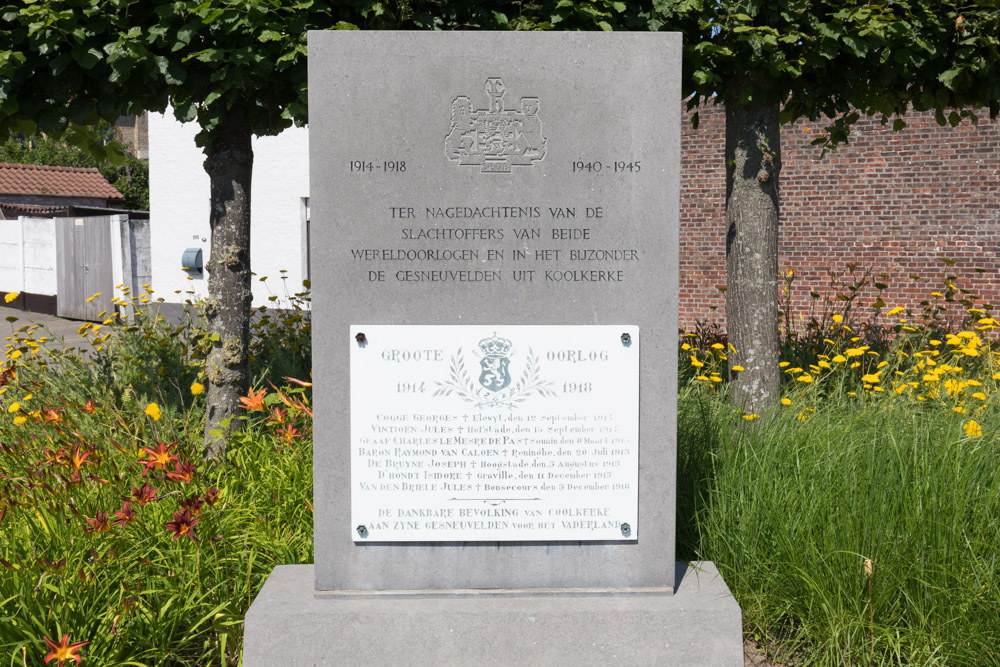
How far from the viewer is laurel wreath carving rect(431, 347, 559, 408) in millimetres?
2680

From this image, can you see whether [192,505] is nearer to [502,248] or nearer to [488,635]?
[488,635]

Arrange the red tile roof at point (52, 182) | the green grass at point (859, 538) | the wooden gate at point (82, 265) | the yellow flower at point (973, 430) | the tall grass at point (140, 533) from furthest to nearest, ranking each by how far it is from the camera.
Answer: the red tile roof at point (52, 182) < the wooden gate at point (82, 265) < the yellow flower at point (973, 430) < the green grass at point (859, 538) < the tall grass at point (140, 533)

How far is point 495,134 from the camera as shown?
2.62 meters

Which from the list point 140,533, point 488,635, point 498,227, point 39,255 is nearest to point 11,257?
point 39,255

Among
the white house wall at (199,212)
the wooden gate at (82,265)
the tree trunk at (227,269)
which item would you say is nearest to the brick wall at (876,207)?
the tree trunk at (227,269)

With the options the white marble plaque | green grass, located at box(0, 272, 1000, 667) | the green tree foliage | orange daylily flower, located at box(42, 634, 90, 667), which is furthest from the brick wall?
the green tree foliage

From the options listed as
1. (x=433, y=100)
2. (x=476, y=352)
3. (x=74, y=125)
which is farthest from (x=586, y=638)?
(x=74, y=125)

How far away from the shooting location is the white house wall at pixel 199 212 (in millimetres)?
15719

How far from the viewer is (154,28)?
4352mm

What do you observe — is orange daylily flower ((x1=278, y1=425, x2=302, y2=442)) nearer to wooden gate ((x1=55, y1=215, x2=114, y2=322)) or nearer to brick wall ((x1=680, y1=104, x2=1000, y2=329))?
brick wall ((x1=680, y1=104, x2=1000, y2=329))

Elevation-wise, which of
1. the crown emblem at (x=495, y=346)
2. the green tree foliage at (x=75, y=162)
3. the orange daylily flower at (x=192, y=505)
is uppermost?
the green tree foliage at (x=75, y=162)

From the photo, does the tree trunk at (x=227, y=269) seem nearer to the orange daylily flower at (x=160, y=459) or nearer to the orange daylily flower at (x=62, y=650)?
the orange daylily flower at (x=160, y=459)

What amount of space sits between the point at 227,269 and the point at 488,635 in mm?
2948

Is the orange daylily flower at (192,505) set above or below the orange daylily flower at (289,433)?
below
